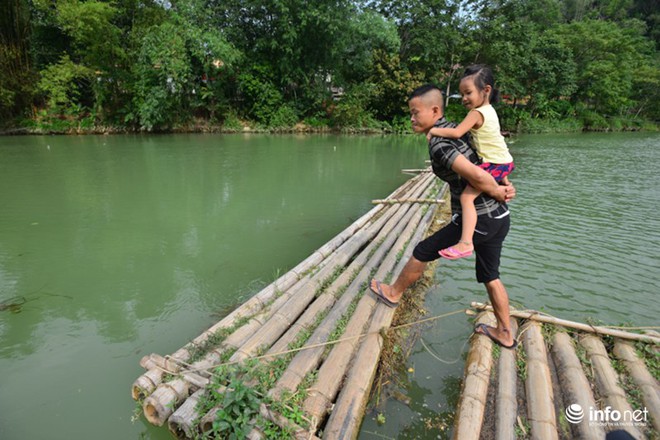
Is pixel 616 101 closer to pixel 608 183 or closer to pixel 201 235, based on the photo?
pixel 608 183

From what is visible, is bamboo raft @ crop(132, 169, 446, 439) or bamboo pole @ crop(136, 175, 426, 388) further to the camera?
bamboo pole @ crop(136, 175, 426, 388)

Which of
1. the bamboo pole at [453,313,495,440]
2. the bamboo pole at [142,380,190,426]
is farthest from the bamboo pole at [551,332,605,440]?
the bamboo pole at [142,380,190,426]

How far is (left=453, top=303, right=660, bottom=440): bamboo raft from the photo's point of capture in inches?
68.3

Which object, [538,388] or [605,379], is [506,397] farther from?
[605,379]

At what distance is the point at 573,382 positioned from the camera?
6.57 feet

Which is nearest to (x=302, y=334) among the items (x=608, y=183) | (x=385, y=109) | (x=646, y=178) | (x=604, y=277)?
(x=604, y=277)

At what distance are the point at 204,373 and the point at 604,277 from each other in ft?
13.6

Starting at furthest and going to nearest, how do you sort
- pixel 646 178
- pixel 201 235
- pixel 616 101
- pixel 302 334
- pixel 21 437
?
pixel 616 101
pixel 646 178
pixel 201 235
pixel 302 334
pixel 21 437

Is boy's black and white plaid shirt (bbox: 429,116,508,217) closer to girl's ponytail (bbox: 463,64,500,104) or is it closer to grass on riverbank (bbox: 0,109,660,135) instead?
girl's ponytail (bbox: 463,64,500,104)

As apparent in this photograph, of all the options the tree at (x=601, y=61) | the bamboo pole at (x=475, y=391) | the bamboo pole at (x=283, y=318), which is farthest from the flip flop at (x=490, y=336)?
the tree at (x=601, y=61)

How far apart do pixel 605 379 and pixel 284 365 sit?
1867mm

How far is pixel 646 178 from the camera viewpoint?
9117 mm

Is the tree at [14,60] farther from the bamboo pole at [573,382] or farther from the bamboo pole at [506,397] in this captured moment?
the bamboo pole at [573,382]

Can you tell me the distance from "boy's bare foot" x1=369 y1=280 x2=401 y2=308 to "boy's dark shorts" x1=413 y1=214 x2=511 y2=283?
1.86 ft
